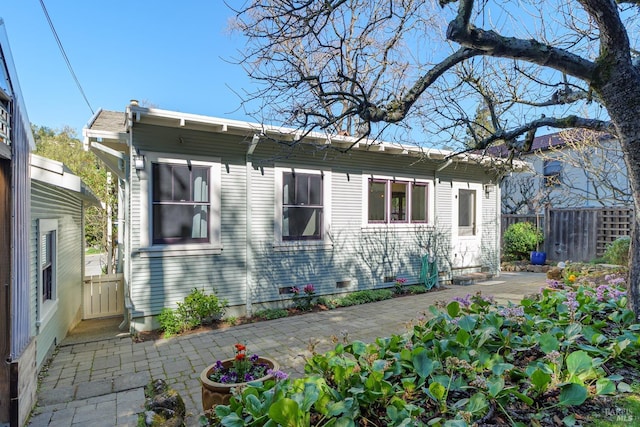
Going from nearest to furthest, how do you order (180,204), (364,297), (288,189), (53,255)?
(53,255)
(180,204)
(288,189)
(364,297)

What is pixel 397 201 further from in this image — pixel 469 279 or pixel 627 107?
pixel 627 107

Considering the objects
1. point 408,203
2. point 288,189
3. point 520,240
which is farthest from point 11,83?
point 520,240

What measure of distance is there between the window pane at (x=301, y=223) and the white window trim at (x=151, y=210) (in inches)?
51.6

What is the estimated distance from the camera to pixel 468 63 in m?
5.29

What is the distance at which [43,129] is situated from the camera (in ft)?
91.7

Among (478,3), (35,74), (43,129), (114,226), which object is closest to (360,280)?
(478,3)

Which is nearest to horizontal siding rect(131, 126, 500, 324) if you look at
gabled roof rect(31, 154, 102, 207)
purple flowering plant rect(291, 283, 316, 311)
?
purple flowering plant rect(291, 283, 316, 311)

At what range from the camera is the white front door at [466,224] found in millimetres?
9367

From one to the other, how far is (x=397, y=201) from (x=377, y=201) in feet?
1.95

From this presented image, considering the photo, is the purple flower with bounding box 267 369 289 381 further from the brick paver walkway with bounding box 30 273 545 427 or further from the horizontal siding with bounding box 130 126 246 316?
the horizontal siding with bounding box 130 126 246 316

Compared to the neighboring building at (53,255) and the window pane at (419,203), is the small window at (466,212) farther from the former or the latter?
the neighboring building at (53,255)

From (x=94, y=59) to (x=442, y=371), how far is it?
442 inches

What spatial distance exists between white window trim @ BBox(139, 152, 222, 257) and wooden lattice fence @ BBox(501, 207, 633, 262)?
35.9ft

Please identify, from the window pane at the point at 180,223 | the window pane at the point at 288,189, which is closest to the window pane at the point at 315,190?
the window pane at the point at 288,189
